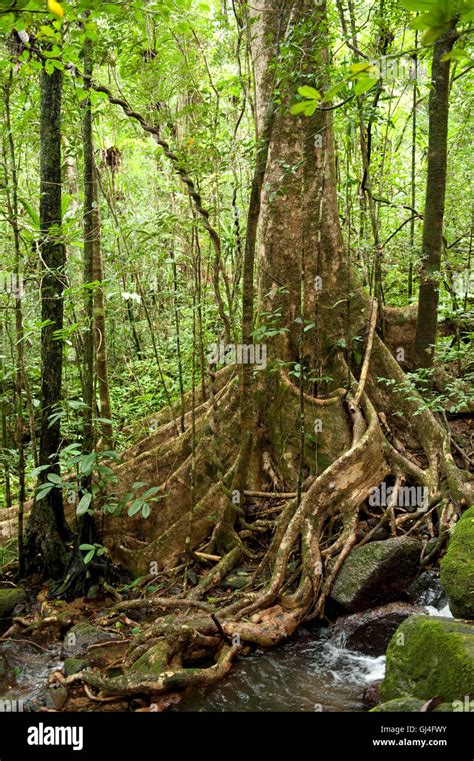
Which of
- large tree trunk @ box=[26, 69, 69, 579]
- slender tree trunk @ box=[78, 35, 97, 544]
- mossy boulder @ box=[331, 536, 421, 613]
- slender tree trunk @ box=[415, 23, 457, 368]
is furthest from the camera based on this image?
slender tree trunk @ box=[415, 23, 457, 368]

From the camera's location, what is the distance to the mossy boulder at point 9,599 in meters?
5.19

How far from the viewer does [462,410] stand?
6.26 m

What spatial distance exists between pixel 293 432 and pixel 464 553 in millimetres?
2419

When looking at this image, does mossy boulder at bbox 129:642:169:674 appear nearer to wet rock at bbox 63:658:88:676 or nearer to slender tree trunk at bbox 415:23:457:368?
wet rock at bbox 63:658:88:676

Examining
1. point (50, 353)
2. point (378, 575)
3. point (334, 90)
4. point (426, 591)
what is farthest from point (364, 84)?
point (50, 353)

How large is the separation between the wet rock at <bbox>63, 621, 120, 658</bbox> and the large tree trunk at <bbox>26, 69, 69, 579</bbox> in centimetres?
97

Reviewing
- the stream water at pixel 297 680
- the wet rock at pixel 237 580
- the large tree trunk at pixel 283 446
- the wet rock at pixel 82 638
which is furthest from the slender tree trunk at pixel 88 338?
the stream water at pixel 297 680

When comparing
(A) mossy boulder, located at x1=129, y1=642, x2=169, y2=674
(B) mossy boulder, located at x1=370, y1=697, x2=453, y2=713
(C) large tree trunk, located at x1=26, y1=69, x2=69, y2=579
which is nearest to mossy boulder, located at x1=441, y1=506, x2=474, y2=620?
(B) mossy boulder, located at x1=370, y1=697, x2=453, y2=713

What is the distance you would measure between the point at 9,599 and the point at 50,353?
101 inches

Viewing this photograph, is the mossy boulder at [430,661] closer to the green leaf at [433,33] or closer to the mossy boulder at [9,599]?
the green leaf at [433,33]

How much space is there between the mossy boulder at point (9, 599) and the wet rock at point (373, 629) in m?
3.18

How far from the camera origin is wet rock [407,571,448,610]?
454cm

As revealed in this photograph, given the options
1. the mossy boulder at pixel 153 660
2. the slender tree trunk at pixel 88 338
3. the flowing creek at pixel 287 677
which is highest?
the slender tree trunk at pixel 88 338
